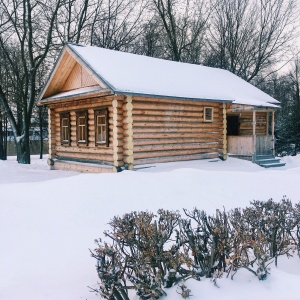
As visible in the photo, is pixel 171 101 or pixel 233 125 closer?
pixel 171 101

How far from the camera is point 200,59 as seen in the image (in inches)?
1431

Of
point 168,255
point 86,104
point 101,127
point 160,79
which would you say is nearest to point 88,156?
point 101,127

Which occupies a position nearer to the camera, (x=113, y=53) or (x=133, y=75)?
(x=133, y=75)

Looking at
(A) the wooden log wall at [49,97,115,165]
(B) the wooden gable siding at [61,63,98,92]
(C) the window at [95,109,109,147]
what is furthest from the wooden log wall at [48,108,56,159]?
(C) the window at [95,109,109,147]

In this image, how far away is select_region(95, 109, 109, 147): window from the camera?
14.7 m

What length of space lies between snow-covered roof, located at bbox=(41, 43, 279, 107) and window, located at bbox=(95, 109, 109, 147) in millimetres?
1771

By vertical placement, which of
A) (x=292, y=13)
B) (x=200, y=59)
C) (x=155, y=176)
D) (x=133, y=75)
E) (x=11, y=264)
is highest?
(x=292, y=13)

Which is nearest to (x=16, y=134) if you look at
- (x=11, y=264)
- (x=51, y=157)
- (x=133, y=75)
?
(x=51, y=157)

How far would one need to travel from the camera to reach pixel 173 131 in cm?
1581

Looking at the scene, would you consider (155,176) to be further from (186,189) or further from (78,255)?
(78,255)

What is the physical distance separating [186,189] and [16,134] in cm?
1630

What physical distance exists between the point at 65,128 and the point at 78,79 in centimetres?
288

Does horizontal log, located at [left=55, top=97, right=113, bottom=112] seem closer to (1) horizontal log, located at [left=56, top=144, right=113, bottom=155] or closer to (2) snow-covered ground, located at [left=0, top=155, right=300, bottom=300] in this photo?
(1) horizontal log, located at [left=56, top=144, right=113, bottom=155]

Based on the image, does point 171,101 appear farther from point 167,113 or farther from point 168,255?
point 168,255
